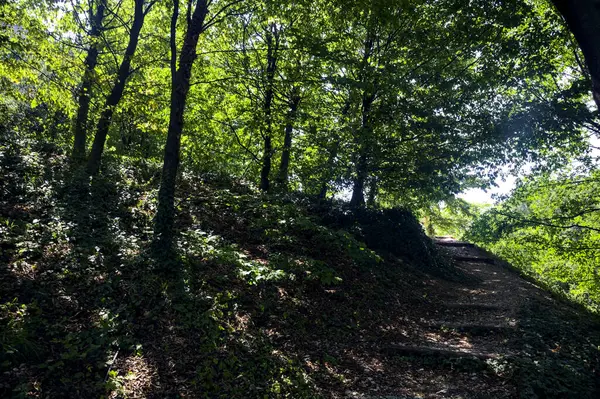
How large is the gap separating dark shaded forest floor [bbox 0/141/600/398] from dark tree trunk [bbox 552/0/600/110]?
175 inches

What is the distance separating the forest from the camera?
542 cm

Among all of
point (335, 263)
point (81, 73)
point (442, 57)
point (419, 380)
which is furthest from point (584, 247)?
point (81, 73)

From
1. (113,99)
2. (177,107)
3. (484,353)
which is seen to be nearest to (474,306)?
(484,353)

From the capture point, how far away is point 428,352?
6.81 m

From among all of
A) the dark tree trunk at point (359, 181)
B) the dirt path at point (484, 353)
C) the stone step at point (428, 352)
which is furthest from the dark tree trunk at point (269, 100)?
the stone step at point (428, 352)

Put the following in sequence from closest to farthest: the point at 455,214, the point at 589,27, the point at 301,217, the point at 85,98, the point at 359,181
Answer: the point at 589,27 < the point at 301,217 < the point at 85,98 < the point at 359,181 < the point at 455,214

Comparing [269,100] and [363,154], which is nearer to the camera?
[363,154]

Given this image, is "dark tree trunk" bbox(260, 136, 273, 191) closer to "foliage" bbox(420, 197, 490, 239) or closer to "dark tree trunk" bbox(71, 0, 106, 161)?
"dark tree trunk" bbox(71, 0, 106, 161)

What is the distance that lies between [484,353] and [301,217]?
5169mm

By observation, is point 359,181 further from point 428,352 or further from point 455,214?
point 455,214

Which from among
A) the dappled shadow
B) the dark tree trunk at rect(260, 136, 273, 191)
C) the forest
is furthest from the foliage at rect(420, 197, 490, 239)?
the dappled shadow

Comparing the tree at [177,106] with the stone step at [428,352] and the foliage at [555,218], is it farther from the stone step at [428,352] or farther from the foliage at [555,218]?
the foliage at [555,218]

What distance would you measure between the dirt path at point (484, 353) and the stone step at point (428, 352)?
2cm

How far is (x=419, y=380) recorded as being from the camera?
605 cm
